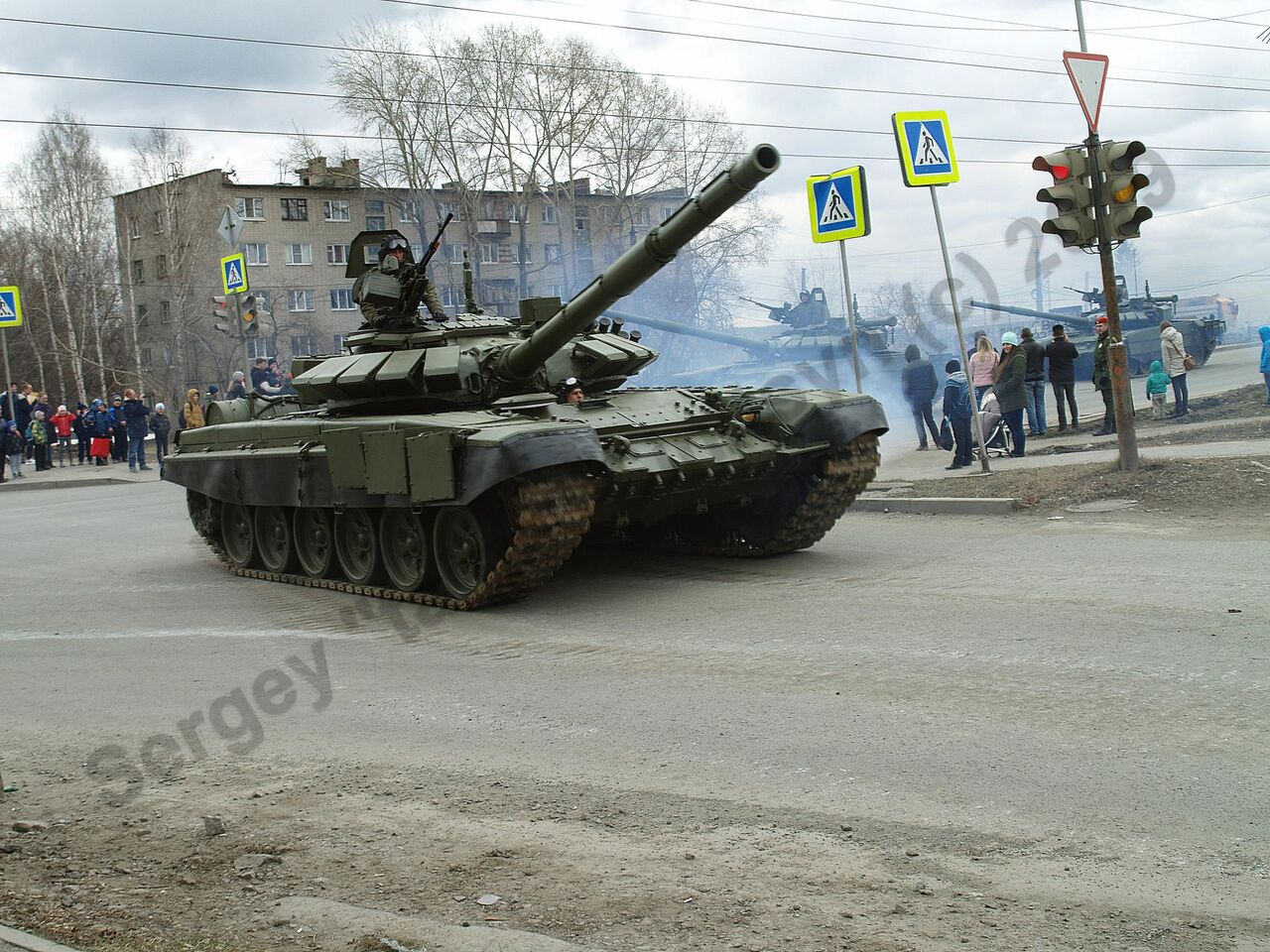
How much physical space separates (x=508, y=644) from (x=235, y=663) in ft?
5.29

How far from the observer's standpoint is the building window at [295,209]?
62.7m

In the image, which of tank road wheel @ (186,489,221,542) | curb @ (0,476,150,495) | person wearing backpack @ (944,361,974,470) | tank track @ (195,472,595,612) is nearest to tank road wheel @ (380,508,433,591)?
tank track @ (195,472,595,612)

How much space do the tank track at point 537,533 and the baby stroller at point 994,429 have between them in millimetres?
9162

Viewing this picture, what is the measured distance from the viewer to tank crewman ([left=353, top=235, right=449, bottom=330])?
11445 mm

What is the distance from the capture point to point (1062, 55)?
467 inches

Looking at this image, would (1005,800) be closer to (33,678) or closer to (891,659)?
(891,659)

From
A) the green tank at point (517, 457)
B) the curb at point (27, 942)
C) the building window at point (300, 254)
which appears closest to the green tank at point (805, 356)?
the green tank at point (517, 457)

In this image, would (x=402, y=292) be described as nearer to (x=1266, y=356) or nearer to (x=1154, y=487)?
(x=1154, y=487)

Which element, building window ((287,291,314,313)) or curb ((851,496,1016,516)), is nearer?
curb ((851,496,1016,516))

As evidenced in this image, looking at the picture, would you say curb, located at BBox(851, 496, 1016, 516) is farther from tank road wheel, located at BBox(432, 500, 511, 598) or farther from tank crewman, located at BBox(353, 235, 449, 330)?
tank road wheel, located at BBox(432, 500, 511, 598)

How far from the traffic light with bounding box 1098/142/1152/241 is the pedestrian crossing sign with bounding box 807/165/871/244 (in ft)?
8.54

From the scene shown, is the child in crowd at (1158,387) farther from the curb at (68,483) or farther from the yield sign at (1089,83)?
the curb at (68,483)

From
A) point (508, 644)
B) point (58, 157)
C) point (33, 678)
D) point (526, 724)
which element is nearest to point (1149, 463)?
point (508, 644)

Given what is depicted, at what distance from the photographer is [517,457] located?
855 cm
